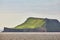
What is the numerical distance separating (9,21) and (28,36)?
23.8 inches

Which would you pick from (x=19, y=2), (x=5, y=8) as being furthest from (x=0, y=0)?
(x=19, y=2)

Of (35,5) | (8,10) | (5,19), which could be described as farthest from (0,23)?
(35,5)

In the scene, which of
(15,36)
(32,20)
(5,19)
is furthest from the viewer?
(5,19)

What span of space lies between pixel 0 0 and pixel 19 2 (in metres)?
0.23

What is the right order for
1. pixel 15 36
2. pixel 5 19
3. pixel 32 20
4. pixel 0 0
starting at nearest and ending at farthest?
pixel 15 36 → pixel 32 20 → pixel 5 19 → pixel 0 0

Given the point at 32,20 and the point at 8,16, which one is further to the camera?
the point at 8,16

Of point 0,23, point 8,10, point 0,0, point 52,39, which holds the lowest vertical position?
point 52,39

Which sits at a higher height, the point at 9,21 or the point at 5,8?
the point at 5,8

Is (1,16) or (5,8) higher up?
(5,8)

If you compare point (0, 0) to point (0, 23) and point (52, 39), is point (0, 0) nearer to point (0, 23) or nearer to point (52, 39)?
point (0, 23)

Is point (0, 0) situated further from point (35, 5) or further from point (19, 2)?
point (35, 5)

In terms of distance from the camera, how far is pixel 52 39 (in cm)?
68

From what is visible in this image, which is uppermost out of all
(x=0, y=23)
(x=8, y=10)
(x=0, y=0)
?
(x=0, y=0)

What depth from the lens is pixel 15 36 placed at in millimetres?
667
